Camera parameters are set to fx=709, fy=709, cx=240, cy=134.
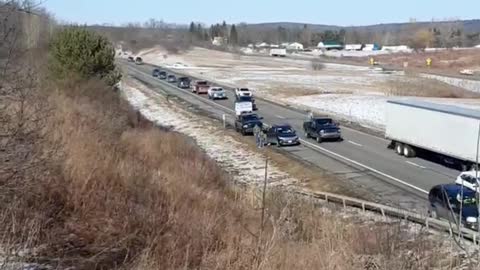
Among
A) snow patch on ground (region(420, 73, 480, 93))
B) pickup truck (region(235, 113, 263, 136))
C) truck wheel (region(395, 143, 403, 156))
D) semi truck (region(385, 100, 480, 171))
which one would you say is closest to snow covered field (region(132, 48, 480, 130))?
snow patch on ground (region(420, 73, 480, 93))

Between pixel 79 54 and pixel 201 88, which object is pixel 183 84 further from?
pixel 79 54

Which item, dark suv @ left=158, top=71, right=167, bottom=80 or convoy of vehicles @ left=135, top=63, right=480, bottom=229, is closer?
convoy of vehicles @ left=135, top=63, right=480, bottom=229

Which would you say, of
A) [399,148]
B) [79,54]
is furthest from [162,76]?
[399,148]

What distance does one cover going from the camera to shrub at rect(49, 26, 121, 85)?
1804 inches

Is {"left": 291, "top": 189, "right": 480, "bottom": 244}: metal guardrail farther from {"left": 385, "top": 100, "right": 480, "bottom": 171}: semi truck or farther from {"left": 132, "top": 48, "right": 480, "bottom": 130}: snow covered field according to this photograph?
{"left": 132, "top": 48, "right": 480, "bottom": 130}: snow covered field

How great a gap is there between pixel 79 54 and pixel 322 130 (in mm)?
16732

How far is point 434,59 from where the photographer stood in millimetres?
168375

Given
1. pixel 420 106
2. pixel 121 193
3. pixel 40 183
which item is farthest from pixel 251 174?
pixel 40 183

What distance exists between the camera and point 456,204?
20312 mm

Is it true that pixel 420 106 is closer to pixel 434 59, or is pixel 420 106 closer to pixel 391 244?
pixel 391 244

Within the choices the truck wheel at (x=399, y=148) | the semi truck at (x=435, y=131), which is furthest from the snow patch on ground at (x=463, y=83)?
the semi truck at (x=435, y=131)

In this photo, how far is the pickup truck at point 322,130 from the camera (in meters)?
45.8

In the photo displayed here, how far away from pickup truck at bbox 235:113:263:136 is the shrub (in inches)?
384

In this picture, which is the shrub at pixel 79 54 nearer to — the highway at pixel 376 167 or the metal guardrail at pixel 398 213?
the highway at pixel 376 167
